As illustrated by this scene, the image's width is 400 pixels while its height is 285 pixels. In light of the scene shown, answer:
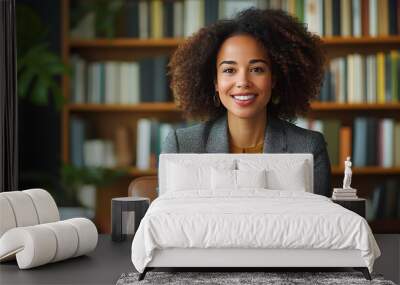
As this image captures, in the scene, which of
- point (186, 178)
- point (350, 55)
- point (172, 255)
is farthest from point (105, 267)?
point (350, 55)

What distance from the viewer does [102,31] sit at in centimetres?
564

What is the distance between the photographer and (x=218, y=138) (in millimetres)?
4836

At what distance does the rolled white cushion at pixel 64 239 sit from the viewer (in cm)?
386

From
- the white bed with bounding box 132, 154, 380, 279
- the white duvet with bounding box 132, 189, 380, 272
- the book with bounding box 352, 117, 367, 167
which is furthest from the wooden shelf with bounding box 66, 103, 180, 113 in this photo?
the white duvet with bounding box 132, 189, 380, 272

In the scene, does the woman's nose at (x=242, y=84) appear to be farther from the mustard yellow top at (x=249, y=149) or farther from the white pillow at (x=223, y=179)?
the white pillow at (x=223, y=179)

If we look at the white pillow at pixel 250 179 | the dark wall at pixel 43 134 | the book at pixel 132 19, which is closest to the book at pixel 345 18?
the book at pixel 132 19

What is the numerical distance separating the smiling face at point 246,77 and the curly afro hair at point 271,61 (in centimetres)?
6

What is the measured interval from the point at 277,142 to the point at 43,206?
4.99 ft

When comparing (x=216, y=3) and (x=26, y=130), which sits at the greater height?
(x=216, y=3)

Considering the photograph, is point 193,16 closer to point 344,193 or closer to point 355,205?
point 344,193

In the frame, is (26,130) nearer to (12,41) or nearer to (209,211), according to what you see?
(12,41)

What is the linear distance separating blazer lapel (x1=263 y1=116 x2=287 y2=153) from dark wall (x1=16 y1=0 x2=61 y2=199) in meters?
1.72

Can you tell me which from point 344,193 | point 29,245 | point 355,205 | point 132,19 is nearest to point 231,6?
point 132,19

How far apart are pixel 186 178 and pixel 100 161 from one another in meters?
1.25
